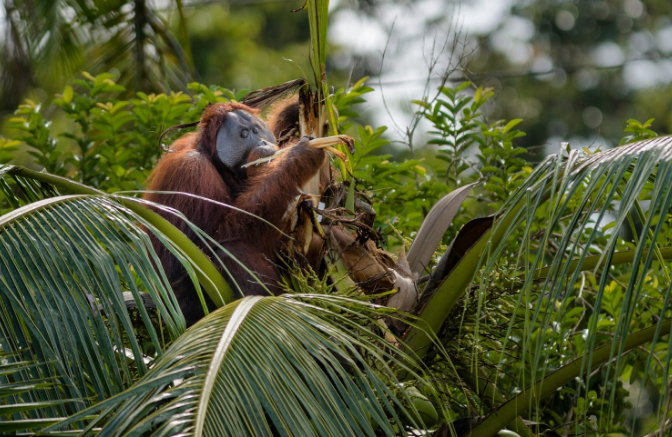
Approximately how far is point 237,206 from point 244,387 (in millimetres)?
1588

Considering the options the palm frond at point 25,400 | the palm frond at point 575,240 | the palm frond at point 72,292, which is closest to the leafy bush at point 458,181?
the palm frond at point 575,240

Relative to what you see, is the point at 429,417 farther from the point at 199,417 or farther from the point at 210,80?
the point at 210,80

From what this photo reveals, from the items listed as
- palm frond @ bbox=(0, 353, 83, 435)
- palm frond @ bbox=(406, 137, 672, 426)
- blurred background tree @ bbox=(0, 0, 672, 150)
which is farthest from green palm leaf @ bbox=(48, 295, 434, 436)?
blurred background tree @ bbox=(0, 0, 672, 150)

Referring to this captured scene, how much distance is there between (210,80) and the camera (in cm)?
1489

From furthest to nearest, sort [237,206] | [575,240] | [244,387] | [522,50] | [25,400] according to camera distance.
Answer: [522,50] < [237,206] < [575,240] < [25,400] < [244,387]

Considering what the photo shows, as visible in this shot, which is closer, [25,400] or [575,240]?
[25,400]

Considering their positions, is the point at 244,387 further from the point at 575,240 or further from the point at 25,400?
the point at 575,240

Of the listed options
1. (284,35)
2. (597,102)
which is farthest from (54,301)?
(597,102)

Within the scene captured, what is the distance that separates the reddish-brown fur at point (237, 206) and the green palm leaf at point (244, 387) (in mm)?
1069

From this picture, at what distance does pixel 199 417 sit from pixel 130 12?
5.84 meters

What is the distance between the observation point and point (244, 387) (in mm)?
1581

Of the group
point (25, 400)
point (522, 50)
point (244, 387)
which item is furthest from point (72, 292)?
point (522, 50)

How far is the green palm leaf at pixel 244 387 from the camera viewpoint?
146 cm

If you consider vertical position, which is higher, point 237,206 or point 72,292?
point 72,292
